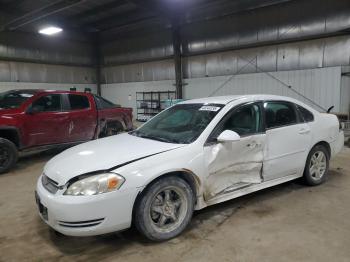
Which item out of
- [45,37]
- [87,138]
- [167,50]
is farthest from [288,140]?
[45,37]

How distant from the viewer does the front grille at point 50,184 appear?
2.54 m

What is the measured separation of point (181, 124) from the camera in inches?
133

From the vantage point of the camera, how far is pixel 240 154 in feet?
10.3

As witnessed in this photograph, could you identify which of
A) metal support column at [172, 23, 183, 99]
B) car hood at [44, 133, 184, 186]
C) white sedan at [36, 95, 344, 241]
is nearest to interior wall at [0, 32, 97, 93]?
metal support column at [172, 23, 183, 99]

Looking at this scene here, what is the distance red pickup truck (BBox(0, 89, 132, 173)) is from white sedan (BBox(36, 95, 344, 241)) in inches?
116

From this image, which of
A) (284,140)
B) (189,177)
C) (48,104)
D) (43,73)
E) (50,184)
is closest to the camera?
(50,184)

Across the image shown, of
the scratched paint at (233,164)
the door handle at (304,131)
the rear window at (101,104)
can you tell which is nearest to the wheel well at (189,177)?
the scratched paint at (233,164)

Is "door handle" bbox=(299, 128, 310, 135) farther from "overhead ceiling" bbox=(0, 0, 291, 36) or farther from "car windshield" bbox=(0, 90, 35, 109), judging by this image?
"overhead ceiling" bbox=(0, 0, 291, 36)

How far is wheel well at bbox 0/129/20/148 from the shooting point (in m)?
5.43

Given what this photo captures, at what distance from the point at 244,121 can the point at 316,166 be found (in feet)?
4.98

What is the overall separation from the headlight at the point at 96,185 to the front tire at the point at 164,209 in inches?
10.9

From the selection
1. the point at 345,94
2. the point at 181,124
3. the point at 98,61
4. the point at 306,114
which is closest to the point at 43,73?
the point at 98,61

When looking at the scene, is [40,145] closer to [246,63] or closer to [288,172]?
[288,172]

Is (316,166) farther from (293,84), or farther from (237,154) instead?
(293,84)
